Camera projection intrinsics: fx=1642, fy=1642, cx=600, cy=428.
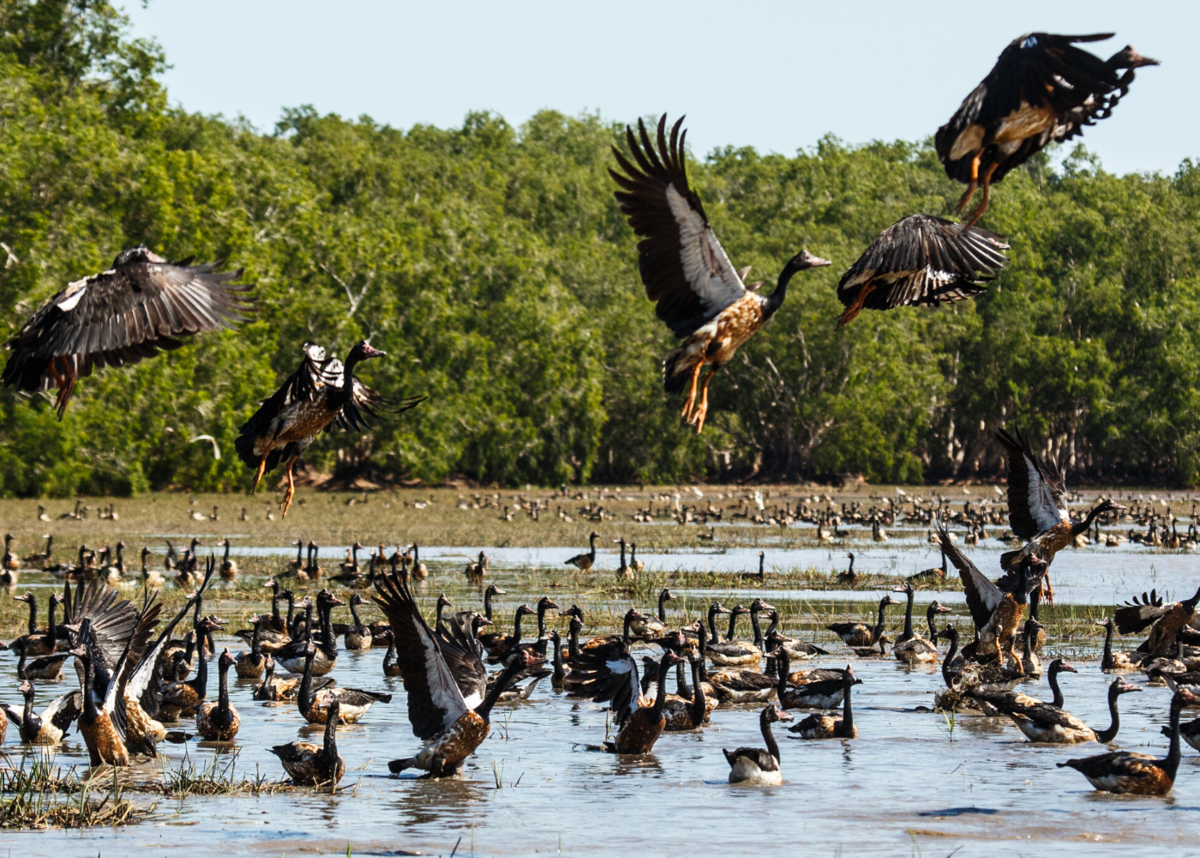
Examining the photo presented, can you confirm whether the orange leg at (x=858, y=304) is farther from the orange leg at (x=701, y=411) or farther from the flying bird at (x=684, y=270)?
the orange leg at (x=701, y=411)

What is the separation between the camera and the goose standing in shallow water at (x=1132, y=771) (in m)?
10.1

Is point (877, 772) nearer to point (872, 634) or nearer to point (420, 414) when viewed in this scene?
point (872, 634)

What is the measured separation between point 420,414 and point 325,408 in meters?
46.9

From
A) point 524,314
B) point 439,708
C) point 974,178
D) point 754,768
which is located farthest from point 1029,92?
point 524,314

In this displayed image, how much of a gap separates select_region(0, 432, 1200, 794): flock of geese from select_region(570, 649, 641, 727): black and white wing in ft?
0.05

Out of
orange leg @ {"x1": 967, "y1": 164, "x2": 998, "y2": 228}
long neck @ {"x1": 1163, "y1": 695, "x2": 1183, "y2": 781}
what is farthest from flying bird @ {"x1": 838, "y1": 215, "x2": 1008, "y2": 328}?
long neck @ {"x1": 1163, "y1": 695, "x2": 1183, "y2": 781}

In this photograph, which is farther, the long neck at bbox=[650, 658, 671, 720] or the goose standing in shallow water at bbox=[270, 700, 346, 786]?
the long neck at bbox=[650, 658, 671, 720]

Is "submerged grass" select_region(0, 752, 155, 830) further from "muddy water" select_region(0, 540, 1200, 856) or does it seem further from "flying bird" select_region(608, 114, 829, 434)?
"flying bird" select_region(608, 114, 829, 434)

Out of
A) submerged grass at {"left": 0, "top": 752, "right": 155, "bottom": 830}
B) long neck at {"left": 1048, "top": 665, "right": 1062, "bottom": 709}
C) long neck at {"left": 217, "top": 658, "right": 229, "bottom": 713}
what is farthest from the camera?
long neck at {"left": 1048, "top": 665, "right": 1062, "bottom": 709}

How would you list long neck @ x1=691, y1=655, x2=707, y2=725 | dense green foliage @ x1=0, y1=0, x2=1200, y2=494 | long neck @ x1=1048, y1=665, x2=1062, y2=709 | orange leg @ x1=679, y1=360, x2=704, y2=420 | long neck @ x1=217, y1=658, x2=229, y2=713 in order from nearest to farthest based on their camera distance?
orange leg @ x1=679, y1=360, x2=704, y2=420, long neck @ x1=217, y1=658, x2=229, y2=713, long neck @ x1=691, y1=655, x2=707, y2=725, long neck @ x1=1048, y1=665, x2=1062, y2=709, dense green foliage @ x1=0, y1=0, x2=1200, y2=494

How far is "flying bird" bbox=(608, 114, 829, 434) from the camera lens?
8.55m

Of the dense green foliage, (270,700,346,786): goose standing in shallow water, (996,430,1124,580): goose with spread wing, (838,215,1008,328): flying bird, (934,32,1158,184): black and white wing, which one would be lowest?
(270,700,346,786): goose standing in shallow water

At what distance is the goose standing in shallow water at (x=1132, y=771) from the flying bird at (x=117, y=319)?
5.90 metres

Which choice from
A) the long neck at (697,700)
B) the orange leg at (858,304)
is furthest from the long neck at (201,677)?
the orange leg at (858,304)
